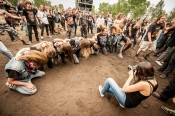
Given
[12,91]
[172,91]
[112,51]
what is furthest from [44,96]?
[112,51]

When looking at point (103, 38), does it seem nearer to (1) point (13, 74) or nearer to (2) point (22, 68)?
(2) point (22, 68)

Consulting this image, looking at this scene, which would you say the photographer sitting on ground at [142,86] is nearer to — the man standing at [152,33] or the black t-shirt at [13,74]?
the black t-shirt at [13,74]

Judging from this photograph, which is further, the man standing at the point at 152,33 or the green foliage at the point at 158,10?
the green foliage at the point at 158,10

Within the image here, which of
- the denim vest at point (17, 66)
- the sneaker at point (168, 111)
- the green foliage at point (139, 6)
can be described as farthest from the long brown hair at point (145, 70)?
the green foliage at point (139, 6)

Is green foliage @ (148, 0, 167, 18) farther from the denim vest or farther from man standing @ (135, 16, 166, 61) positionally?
the denim vest

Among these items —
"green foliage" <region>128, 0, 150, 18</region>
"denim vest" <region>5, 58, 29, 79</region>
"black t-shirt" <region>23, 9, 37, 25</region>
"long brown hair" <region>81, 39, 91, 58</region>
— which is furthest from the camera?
"green foliage" <region>128, 0, 150, 18</region>

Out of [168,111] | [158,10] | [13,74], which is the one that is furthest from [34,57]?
[158,10]

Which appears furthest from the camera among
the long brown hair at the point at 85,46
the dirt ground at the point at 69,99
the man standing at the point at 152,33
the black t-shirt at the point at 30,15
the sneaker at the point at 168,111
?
the black t-shirt at the point at 30,15

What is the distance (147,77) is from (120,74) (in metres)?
2.01

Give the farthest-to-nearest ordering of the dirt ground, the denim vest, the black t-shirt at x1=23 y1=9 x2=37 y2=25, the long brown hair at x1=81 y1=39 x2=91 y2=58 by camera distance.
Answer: the black t-shirt at x1=23 y1=9 x2=37 y2=25
the long brown hair at x1=81 y1=39 x2=91 y2=58
the dirt ground
the denim vest

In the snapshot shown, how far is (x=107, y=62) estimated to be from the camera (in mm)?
4195

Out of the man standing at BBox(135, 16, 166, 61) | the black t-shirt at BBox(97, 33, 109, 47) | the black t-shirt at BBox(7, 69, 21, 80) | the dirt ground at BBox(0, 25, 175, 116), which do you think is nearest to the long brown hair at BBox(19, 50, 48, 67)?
the black t-shirt at BBox(7, 69, 21, 80)

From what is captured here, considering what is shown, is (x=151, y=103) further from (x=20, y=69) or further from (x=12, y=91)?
(x=12, y=91)

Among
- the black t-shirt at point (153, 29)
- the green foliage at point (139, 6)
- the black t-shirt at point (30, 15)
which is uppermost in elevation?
the green foliage at point (139, 6)
